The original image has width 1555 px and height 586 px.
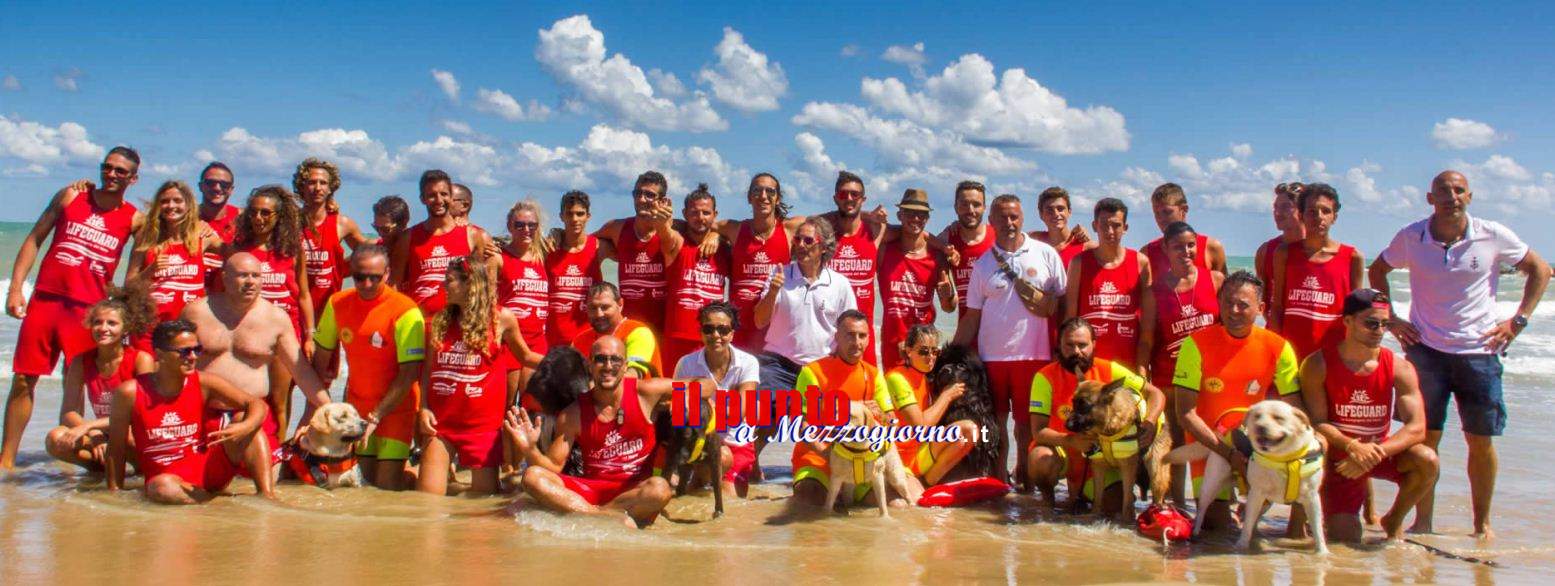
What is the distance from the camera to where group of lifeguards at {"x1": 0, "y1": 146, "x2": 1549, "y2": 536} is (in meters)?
6.06

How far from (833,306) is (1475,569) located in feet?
12.1

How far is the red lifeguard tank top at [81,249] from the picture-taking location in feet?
23.4

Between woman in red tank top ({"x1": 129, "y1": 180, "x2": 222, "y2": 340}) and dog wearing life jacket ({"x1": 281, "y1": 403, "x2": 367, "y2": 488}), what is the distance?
1.18m

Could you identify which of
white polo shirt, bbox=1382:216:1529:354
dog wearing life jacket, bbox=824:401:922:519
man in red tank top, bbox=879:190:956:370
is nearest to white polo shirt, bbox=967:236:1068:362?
man in red tank top, bbox=879:190:956:370

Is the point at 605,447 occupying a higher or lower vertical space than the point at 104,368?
lower

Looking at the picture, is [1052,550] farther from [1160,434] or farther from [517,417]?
[517,417]

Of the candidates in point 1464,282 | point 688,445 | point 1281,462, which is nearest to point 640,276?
point 688,445

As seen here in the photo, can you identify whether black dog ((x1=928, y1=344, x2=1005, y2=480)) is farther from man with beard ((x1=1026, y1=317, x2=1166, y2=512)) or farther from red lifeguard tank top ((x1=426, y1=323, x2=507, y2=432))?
red lifeguard tank top ((x1=426, y1=323, x2=507, y2=432))

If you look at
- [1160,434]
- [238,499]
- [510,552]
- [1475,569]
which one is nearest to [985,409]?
[1160,434]

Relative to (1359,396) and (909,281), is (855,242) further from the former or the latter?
(1359,396)

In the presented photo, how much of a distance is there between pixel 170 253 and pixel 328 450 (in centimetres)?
176

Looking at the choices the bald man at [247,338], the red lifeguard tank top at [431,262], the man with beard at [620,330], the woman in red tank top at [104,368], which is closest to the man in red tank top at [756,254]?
the man with beard at [620,330]

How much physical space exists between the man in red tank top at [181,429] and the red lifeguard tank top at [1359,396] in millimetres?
5724

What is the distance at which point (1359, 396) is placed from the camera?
19.2ft
